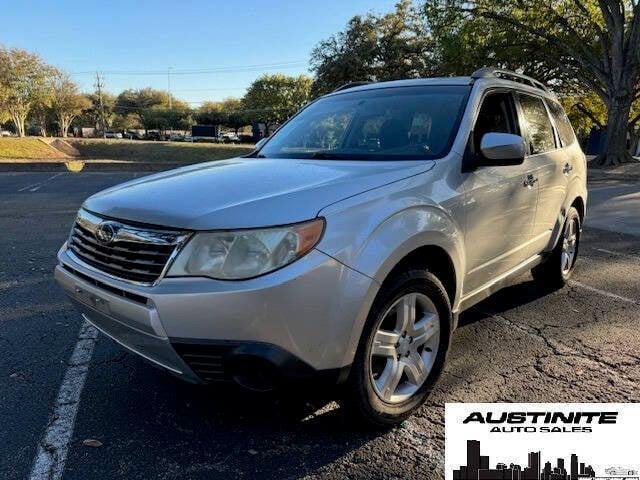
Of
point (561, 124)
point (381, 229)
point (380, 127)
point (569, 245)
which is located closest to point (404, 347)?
point (381, 229)

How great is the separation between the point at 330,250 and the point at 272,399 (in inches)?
48.2

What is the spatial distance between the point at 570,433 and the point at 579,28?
2575 centimetres

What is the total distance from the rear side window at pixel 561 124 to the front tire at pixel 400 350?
9.08ft

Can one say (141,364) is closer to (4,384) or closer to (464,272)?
(4,384)

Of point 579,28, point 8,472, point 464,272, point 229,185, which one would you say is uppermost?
point 579,28

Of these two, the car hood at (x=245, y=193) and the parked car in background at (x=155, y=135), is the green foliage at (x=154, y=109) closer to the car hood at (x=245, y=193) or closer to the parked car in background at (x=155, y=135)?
→ the parked car in background at (x=155, y=135)

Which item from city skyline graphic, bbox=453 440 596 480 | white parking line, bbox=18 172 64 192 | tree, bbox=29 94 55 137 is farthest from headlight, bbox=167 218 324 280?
tree, bbox=29 94 55 137

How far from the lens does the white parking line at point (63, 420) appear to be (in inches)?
92.6

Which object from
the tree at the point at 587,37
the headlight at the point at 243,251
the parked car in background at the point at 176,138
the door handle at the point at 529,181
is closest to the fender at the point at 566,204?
the door handle at the point at 529,181

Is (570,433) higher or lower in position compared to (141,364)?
higher

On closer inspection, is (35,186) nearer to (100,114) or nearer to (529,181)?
(529,181)

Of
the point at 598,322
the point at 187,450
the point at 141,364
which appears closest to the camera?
the point at 187,450

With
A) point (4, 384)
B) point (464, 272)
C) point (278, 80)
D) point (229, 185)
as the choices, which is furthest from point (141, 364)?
point (278, 80)

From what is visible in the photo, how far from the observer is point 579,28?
75.8ft
